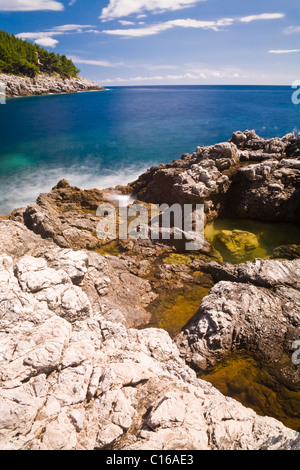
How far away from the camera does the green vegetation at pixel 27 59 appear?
78000 mm

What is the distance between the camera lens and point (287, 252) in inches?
375

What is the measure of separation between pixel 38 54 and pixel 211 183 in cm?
11427

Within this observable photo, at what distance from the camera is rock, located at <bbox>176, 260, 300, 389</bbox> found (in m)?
6.14

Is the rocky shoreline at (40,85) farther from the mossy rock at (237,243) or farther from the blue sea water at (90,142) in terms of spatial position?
the mossy rock at (237,243)

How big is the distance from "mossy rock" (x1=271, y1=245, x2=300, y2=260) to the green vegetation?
9677 cm

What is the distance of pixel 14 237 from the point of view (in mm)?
7688

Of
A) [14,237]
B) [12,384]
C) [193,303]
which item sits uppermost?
[14,237]

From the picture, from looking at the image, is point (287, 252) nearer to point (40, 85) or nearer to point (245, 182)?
point (245, 182)

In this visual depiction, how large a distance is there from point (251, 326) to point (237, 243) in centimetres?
490

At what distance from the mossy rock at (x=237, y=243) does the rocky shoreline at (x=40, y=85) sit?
90099mm

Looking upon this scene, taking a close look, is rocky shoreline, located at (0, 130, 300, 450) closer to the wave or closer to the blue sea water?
the wave
